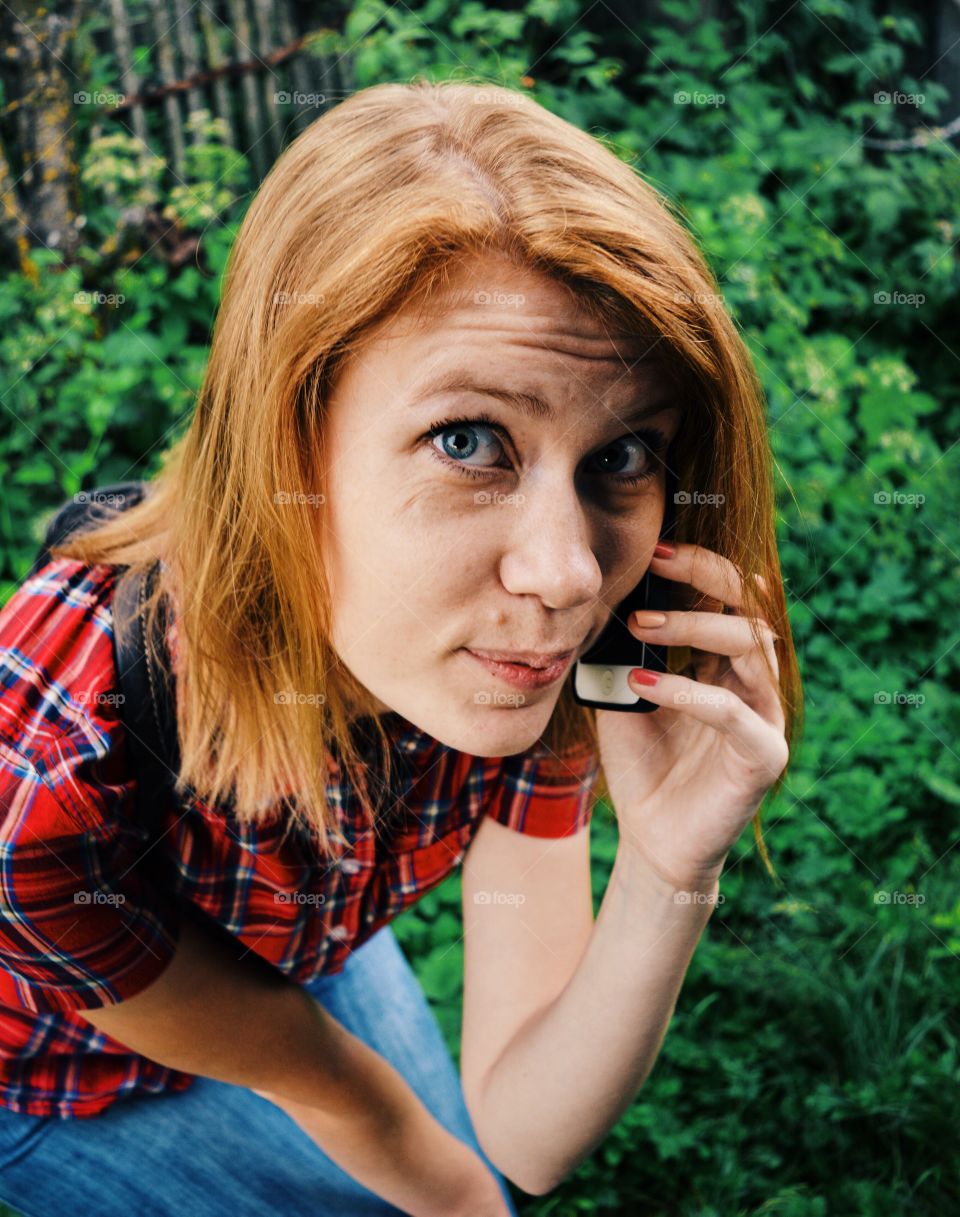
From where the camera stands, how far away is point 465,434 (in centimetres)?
128

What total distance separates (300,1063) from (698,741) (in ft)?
2.65

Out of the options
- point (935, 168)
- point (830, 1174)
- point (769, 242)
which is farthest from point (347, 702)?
point (935, 168)

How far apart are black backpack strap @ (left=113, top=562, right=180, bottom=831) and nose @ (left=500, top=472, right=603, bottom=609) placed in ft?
1.72

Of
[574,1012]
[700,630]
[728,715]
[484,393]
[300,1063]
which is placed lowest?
[574,1012]

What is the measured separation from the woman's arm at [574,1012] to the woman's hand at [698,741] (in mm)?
64

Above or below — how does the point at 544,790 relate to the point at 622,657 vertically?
below

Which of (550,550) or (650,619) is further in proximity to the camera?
(650,619)

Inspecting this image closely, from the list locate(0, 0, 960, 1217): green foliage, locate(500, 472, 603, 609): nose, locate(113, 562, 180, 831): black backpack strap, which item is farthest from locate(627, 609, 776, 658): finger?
locate(0, 0, 960, 1217): green foliage

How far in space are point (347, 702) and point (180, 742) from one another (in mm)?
262

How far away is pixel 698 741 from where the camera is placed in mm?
1733

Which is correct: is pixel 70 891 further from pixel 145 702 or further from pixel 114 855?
pixel 145 702

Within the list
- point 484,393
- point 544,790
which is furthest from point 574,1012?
point 484,393

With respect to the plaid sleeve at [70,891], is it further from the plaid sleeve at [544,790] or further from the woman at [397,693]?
the plaid sleeve at [544,790]

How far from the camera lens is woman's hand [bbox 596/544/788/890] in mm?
1581
